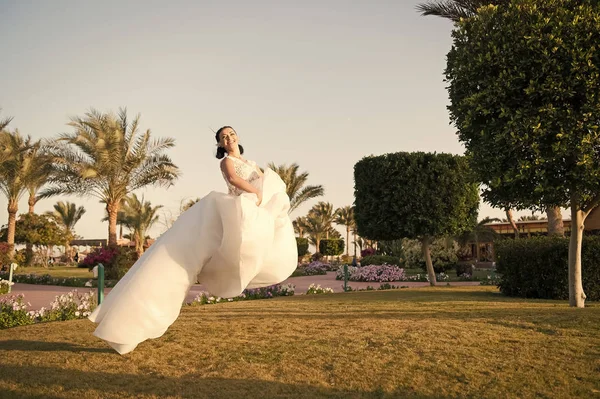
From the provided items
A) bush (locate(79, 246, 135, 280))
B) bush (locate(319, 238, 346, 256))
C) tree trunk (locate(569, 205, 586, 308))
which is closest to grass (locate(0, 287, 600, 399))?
tree trunk (locate(569, 205, 586, 308))

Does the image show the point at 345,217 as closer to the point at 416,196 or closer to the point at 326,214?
the point at 326,214

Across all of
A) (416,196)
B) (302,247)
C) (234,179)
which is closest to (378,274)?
(416,196)

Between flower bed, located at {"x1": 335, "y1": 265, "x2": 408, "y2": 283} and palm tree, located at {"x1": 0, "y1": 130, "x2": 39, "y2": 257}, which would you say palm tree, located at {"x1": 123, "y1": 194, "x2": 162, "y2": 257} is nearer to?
palm tree, located at {"x1": 0, "y1": 130, "x2": 39, "y2": 257}

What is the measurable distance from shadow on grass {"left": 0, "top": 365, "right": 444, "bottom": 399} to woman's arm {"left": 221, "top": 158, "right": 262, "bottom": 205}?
7.14ft

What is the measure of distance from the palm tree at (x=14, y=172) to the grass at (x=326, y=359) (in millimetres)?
26198

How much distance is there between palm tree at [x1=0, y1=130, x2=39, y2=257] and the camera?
100ft

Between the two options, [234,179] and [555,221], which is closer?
[234,179]

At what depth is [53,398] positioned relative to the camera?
4621 mm

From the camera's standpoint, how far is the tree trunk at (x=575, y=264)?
10664 mm

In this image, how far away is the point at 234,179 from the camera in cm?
594

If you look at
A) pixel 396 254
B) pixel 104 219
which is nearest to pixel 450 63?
pixel 396 254

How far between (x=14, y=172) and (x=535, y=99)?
31.5m

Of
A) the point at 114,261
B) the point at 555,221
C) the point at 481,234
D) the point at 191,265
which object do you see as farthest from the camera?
the point at 481,234

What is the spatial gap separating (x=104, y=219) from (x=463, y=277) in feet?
144
